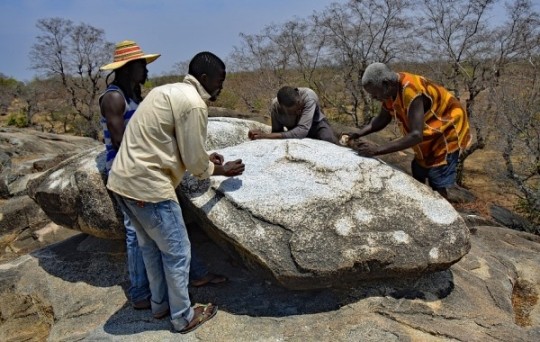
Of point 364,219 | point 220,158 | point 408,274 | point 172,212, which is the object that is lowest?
point 408,274

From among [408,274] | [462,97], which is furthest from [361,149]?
[462,97]

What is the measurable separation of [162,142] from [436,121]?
199cm

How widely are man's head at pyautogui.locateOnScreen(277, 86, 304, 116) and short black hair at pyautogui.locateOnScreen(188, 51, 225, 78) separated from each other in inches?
51.1

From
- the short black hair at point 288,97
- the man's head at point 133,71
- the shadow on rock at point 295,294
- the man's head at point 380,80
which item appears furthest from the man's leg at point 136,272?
the man's head at point 380,80

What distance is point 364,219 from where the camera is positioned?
298 cm

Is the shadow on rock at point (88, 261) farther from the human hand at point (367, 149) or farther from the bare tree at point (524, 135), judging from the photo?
the bare tree at point (524, 135)

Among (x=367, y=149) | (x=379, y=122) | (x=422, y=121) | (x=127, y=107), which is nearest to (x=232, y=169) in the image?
(x=127, y=107)

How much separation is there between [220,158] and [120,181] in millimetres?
720

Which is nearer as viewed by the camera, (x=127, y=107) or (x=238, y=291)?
(x=127, y=107)

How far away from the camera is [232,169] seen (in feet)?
9.57

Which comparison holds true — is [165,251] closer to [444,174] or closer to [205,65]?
[205,65]

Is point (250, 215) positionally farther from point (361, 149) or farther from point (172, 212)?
point (361, 149)

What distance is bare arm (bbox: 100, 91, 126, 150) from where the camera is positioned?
2.85 m

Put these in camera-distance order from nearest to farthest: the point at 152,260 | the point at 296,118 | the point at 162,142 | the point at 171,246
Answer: the point at 162,142, the point at 171,246, the point at 152,260, the point at 296,118
